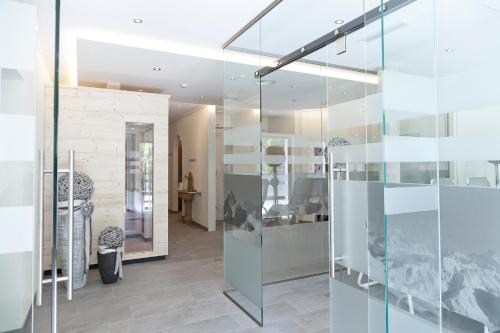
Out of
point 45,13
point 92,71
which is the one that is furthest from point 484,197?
point 92,71

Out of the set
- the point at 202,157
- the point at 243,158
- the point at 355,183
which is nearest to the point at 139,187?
the point at 243,158

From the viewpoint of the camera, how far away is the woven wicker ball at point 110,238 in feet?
13.9

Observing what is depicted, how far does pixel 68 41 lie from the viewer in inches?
146

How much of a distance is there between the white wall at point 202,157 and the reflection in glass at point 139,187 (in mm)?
2516

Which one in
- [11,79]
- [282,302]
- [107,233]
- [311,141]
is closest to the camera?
[11,79]

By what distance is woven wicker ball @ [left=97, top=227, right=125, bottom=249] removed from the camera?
425 cm

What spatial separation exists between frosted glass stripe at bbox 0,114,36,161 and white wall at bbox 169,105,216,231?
657 cm

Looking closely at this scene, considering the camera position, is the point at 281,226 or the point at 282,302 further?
the point at 281,226

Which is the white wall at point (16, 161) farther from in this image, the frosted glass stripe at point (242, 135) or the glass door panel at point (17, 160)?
the frosted glass stripe at point (242, 135)

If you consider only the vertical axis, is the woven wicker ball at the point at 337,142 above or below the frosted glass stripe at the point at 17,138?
above

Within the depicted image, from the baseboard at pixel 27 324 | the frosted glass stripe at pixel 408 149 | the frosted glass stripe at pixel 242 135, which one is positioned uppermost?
the frosted glass stripe at pixel 242 135

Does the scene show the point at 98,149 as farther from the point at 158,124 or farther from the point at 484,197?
the point at 484,197

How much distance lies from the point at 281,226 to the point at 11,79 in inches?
153

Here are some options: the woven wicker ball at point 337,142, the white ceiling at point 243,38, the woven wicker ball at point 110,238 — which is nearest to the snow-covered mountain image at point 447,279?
the white ceiling at point 243,38
